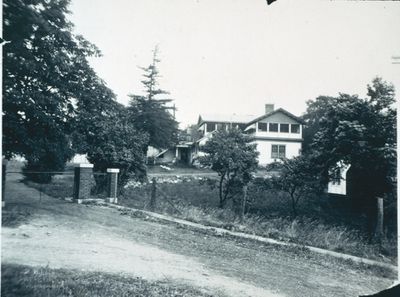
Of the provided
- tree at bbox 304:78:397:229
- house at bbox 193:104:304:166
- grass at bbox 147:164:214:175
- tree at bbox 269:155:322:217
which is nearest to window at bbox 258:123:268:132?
house at bbox 193:104:304:166

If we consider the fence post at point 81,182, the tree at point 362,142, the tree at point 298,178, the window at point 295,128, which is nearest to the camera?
the tree at point 362,142

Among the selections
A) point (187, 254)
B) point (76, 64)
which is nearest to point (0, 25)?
point (76, 64)

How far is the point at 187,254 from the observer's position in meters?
6.36

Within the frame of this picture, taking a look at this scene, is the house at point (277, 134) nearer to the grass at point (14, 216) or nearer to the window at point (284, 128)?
the window at point (284, 128)

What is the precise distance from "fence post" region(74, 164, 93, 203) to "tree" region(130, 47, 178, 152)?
7.02 feet

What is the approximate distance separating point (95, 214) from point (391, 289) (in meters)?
6.73

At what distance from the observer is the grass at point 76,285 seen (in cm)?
417

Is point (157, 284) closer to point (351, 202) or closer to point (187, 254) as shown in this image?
point (187, 254)

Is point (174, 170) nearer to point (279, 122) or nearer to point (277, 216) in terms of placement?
point (279, 122)

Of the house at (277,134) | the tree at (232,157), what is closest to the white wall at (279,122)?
the house at (277,134)

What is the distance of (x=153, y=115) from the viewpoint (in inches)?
378

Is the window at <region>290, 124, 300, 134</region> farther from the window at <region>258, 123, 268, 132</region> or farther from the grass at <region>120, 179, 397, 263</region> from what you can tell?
the grass at <region>120, 179, 397, 263</region>

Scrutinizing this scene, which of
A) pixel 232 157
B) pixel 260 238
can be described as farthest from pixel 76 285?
pixel 232 157

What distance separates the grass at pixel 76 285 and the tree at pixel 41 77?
2.18 metres
